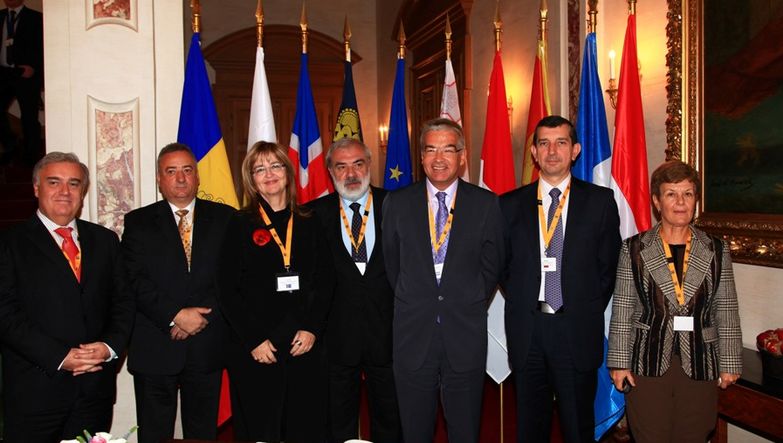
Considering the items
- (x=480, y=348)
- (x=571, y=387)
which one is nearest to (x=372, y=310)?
(x=480, y=348)

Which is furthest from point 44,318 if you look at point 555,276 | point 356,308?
point 555,276

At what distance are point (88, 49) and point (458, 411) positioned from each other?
276 cm

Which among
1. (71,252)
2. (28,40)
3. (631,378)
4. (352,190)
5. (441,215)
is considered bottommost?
(631,378)

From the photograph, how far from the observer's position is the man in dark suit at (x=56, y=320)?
254 centimetres

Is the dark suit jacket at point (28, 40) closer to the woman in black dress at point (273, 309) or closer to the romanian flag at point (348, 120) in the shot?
the romanian flag at point (348, 120)

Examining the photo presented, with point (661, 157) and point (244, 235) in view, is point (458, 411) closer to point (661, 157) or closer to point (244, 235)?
point (244, 235)

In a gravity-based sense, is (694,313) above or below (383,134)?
below

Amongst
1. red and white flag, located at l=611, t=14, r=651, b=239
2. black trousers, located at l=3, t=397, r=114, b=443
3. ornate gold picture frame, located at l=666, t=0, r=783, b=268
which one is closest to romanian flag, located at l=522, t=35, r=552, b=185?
red and white flag, located at l=611, t=14, r=651, b=239

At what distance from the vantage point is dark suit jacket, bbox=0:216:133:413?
8.32 feet

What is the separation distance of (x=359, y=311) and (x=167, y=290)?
0.89 meters

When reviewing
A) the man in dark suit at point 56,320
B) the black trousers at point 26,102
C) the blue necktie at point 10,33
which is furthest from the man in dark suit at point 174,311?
the blue necktie at point 10,33

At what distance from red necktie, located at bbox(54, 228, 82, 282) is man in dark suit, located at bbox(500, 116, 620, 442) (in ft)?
6.24

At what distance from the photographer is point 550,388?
287 cm

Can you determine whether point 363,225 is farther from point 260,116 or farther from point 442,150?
point 260,116
